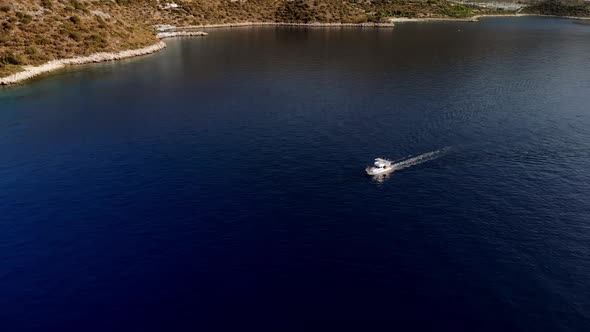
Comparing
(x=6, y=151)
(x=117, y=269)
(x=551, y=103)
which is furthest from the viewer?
(x=551, y=103)

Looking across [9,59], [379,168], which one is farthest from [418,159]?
[9,59]

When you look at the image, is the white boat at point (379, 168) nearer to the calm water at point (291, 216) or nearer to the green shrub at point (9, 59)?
the calm water at point (291, 216)

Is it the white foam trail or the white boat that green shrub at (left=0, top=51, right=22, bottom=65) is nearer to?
the white boat

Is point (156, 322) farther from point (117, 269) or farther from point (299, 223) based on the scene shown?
point (299, 223)

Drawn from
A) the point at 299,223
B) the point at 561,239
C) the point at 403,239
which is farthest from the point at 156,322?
the point at 561,239

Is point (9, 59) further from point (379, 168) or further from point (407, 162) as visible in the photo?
point (407, 162)

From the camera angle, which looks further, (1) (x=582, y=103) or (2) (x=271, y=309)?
(1) (x=582, y=103)

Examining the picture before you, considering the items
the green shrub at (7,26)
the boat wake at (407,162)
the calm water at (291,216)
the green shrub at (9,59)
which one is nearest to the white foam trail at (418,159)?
the boat wake at (407,162)
